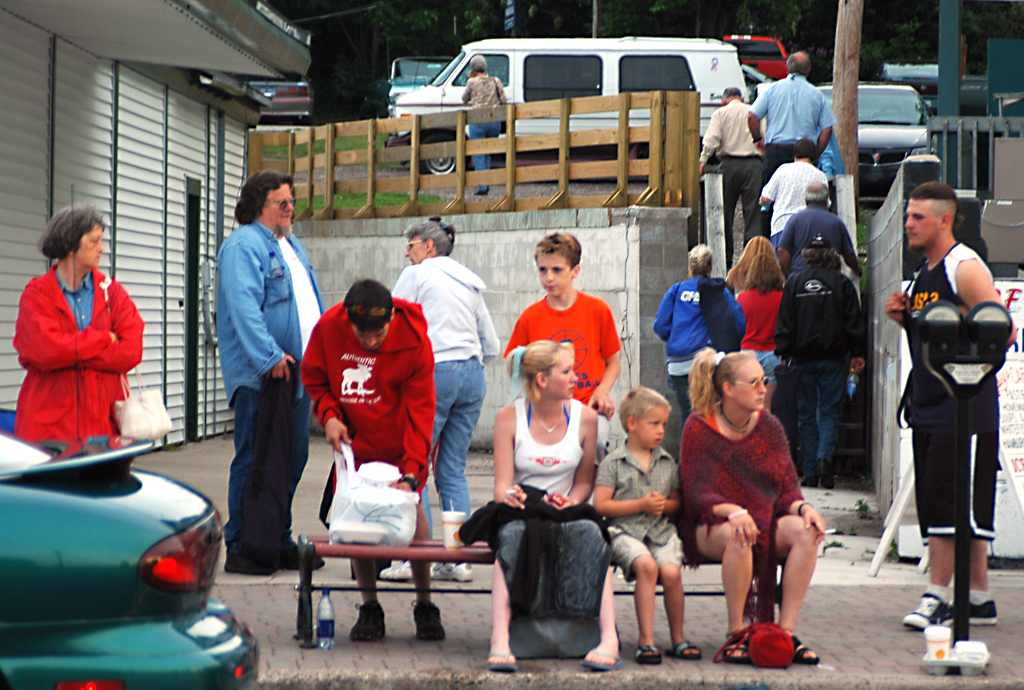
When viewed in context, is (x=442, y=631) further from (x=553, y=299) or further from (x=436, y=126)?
(x=436, y=126)

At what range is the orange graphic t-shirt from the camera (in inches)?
248

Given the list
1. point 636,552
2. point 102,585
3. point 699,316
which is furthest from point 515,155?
point 102,585

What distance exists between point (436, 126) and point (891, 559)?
8711 mm

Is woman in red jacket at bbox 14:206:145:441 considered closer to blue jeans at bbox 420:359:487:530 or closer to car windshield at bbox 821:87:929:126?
blue jeans at bbox 420:359:487:530

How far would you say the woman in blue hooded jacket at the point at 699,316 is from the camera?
10047 millimetres

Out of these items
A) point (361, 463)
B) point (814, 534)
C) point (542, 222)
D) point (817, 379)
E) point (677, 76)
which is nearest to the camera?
point (814, 534)

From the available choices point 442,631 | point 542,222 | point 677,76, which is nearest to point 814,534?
point 442,631

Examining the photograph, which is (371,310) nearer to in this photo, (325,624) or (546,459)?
(546,459)

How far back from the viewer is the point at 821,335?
33.3 feet

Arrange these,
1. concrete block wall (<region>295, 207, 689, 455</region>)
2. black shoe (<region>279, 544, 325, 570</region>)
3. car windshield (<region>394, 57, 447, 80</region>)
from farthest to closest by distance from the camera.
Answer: car windshield (<region>394, 57, 447, 80</region>) → concrete block wall (<region>295, 207, 689, 455</region>) → black shoe (<region>279, 544, 325, 570</region>)

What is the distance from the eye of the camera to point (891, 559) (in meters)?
7.60

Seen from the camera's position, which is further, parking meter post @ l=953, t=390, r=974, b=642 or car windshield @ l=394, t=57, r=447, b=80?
car windshield @ l=394, t=57, r=447, b=80

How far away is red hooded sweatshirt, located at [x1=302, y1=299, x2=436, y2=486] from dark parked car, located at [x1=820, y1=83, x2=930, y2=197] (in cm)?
1521

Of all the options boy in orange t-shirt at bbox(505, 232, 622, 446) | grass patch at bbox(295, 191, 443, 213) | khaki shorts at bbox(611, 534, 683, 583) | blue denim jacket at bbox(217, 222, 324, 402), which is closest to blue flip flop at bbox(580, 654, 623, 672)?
khaki shorts at bbox(611, 534, 683, 583)
